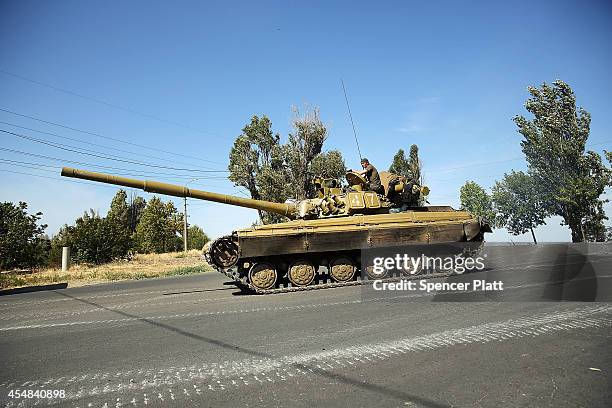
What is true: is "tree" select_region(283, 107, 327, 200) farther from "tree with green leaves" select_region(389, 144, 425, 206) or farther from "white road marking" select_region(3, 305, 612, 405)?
"white road marking" select_region(3, 305, 612, 405)

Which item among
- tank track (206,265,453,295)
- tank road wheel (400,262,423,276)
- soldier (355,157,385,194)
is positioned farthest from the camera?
soldier (355,157,385,194)

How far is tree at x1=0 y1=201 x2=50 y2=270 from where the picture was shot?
22047mm

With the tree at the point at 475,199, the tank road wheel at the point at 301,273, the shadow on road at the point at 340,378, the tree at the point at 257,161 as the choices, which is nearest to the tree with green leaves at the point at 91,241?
the tree at the point at 257,161

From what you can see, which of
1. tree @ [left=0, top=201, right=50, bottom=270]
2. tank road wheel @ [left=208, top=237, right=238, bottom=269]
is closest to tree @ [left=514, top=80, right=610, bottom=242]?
tank road wheel @ [left=208, top=237, right=238, bottom=269]

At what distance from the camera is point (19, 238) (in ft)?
74.0

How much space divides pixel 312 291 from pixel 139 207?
52144 millimetres

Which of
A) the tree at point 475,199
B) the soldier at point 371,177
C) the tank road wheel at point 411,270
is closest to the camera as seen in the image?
the tank road wheel at point 411,270

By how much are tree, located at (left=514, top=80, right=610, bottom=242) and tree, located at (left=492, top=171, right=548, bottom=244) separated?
8203mm

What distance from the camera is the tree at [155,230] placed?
150ft

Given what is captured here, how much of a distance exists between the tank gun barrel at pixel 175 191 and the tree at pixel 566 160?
23454 millimetres

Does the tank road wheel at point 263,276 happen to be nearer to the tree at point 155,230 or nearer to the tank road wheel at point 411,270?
the tank road wheel at point 411,270

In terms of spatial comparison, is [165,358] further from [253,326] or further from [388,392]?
[388,392]

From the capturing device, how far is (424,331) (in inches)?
207

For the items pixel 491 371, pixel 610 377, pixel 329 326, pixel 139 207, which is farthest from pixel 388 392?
pixel 139 207
